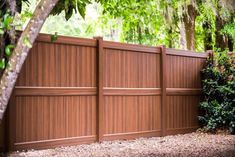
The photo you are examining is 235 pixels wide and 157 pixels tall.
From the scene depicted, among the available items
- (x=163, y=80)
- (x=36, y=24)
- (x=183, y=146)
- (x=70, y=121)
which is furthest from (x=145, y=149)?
(x=36, y=24)

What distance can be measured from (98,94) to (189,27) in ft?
20.9

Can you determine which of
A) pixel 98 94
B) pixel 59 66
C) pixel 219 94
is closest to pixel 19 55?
pixel 59 66

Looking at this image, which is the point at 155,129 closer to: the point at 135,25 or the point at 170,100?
the point at 170,100

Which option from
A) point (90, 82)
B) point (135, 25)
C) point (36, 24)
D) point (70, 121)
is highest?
point (135, 25)

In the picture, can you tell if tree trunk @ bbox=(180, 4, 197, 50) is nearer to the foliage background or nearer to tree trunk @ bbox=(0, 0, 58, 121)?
the foliage background

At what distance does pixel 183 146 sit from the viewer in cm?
738

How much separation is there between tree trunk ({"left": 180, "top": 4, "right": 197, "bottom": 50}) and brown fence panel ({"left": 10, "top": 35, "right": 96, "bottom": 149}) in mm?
5951

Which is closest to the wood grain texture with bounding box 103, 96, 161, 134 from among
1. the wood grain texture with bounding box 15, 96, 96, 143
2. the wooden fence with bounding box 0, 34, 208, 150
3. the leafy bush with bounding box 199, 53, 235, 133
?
the wooden fence with bounding box 0, 34, 208, 150

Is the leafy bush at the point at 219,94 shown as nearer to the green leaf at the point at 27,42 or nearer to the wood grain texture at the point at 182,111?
the wood grain texture at the point at 182,111

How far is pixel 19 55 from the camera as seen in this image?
15.1ft

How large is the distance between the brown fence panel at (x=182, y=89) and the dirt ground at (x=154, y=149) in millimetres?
756

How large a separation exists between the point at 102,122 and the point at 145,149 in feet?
3.46

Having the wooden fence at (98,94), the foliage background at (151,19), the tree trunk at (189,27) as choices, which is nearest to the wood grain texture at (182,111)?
the wooden fence at (98,94)

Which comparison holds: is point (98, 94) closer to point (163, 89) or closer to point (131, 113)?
point (131, 113)
